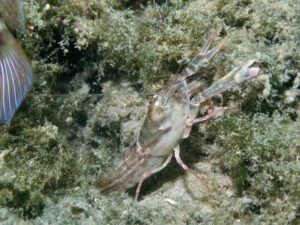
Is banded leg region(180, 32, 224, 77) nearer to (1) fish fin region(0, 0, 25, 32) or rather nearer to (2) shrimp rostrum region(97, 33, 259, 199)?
(2) shrimp rostrum region(97, 33, 259, 199)

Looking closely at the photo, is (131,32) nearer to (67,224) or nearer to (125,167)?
(125,167)

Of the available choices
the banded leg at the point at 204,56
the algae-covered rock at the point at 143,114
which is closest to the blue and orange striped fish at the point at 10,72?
the algae-covered rock at the point at 143,114

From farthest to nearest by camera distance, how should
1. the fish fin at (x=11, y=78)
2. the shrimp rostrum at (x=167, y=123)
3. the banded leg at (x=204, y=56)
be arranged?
1. the shrimp rostrum at (x=167, y=123)
2. the banded leg at (x=204, y=56)
3. the fish fin at (x=11, y=78)

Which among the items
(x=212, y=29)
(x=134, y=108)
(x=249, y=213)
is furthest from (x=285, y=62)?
(x=134, y=108)

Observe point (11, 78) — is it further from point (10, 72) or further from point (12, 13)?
point (12, 13)

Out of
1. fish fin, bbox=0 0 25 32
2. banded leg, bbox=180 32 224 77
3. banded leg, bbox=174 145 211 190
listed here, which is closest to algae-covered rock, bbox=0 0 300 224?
banded leg, bbox=174 145 211 190

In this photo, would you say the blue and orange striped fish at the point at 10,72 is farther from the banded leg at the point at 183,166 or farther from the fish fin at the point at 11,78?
the banded leg at the point at 183,166
